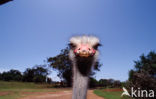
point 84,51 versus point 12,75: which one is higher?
point 84,51

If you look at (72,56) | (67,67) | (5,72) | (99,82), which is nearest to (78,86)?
(72,56)

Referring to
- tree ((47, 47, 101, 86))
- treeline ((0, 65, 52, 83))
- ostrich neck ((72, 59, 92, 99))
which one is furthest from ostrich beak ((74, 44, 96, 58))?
treeline ((0, 65, 52, 83))

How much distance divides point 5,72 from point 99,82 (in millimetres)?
48927

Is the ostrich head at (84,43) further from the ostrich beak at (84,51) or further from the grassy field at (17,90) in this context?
the grassy field at (17,90)

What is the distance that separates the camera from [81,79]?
1370mm

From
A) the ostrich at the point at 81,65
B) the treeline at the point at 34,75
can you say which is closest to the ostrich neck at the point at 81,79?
the ostrich at the point at 81,65

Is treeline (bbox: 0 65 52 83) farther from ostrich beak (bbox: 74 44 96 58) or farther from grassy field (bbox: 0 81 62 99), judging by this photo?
ostrich beak (bbox: 74 44 96 58)

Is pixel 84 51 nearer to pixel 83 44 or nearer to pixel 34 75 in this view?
pixel 83 44

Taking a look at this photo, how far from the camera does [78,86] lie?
53.7 inches

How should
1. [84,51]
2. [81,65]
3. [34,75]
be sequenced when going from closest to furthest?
[84,51]
[81,65]
[34,75]

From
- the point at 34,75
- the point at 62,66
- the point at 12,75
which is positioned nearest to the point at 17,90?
the point at 62,66

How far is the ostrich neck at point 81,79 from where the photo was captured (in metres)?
1.35

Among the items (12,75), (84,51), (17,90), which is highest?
(84,51)

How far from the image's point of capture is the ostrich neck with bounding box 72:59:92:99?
1.35m
